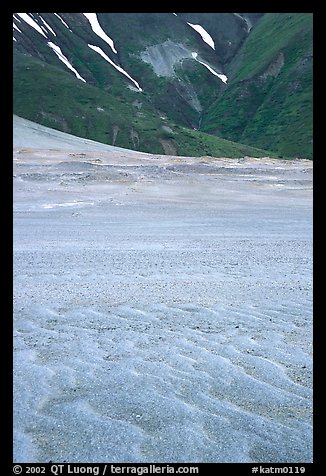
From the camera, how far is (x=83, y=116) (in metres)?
101

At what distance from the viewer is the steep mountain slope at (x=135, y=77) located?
98125 mm

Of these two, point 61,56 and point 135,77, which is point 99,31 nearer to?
point 61,56

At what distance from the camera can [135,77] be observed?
167 m

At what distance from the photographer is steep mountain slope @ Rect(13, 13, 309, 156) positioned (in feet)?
322

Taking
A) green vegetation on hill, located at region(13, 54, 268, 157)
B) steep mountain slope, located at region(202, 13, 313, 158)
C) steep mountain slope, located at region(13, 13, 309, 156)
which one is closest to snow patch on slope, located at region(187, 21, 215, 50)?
steep mountain slope, located at region(13, 13, 309, 156)

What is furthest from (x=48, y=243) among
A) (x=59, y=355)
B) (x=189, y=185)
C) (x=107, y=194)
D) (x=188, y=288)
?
(x=189, y=185)

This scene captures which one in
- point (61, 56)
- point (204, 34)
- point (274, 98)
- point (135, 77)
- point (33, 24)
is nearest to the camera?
point (274, 98)

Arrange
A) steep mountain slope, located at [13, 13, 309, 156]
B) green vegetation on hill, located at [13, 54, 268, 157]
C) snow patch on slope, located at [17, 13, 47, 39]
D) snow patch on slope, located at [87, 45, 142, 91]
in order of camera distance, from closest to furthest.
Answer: green vegetation on hill, located at [13, 54, 268, 157] → steep mountain slope, located at [13, 13, 309, 156] → snow patch on slope, located at [17, 13, 47, 39] → snow patch on slope, located at [87, 45, 142, 91]

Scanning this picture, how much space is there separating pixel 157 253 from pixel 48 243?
91.2 inches

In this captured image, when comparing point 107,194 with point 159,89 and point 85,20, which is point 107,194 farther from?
point 85,20

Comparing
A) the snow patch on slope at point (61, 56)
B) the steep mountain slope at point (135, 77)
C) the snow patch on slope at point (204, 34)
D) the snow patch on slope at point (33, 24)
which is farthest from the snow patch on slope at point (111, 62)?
the snow patch on slope at point (204, 34)

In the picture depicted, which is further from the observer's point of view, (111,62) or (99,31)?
(99,31)

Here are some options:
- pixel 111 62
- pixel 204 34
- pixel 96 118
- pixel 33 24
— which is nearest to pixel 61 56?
pixel 33 24

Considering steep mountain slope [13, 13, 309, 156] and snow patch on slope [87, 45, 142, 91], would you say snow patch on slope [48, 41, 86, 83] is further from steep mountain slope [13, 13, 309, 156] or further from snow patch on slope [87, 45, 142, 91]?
snow patch on slope [87, 45, 142, 91]
